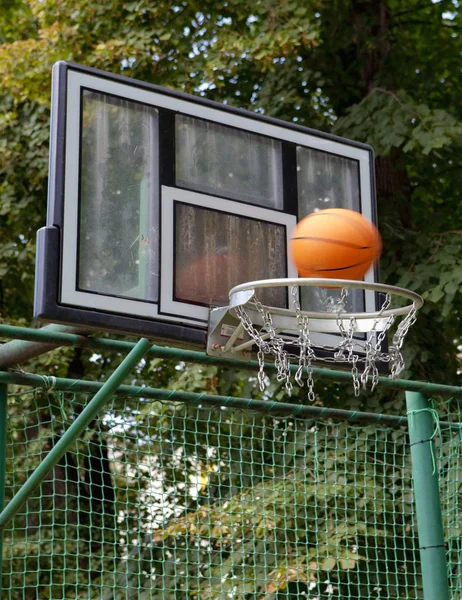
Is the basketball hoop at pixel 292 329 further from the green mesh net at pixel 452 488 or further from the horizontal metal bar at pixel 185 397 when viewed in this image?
the green mesh net at pixel 452 488

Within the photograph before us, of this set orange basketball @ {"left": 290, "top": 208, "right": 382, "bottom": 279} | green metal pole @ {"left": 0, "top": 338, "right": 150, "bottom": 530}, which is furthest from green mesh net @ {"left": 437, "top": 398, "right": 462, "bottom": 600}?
green metal pole @ {"left": 0, "top": 338, "right": 150, "bottom": 530}

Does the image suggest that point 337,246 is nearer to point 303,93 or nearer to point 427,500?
point 427,500

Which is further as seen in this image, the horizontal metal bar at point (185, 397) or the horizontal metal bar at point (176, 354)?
the horizontal metal bar at point (185, 397)

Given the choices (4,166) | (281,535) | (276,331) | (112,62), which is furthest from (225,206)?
(4,166)

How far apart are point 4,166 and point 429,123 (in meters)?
3.52

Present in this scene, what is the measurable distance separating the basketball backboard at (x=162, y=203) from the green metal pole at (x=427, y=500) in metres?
0.77

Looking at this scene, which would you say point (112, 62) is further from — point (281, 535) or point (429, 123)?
point (281, 535)

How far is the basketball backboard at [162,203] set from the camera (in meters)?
3.05

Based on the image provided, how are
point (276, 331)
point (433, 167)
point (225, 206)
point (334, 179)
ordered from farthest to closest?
1. point (433, 167)
2. point (334, 179)
3. point (225, 206)
4. point (276, 331)

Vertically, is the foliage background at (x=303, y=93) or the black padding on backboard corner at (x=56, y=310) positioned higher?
the foliage background at (x=303, y=93)

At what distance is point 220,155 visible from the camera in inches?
142

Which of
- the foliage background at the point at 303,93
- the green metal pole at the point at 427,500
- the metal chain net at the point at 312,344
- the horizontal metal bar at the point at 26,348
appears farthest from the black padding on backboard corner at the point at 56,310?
the foliage background at the point at 303,93

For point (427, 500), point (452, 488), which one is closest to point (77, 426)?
point (427, 500)

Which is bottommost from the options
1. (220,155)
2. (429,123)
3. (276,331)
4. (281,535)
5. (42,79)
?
(281,535)
